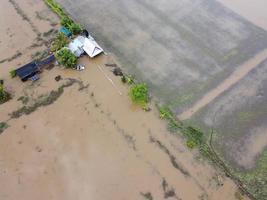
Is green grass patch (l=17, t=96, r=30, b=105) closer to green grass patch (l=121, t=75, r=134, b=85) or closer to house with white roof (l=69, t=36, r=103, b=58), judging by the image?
house with white roof (l=69, t=36, r=103, b=58)

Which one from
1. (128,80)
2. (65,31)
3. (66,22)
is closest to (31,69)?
(65,31)

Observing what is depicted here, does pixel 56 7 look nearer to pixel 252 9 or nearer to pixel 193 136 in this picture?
pixel 252 9

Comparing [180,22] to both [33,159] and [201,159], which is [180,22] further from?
[33,159]

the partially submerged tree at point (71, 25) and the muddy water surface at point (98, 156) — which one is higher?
the partially submerged tree at point (71, 25)

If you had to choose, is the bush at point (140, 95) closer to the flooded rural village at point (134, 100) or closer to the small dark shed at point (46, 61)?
the flooded rural village at point (134, 100)

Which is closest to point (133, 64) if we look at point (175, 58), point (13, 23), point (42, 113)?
point (175, 58)

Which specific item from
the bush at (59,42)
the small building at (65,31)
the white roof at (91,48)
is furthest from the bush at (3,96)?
the small building at (65,31)

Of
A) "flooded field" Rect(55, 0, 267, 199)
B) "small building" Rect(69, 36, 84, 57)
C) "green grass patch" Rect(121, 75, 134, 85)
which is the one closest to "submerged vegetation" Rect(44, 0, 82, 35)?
"flooded field" Rect(55, 0, 267, 199)

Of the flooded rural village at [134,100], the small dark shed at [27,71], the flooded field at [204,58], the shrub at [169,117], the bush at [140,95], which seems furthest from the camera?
the small dark shed at [27,71]
